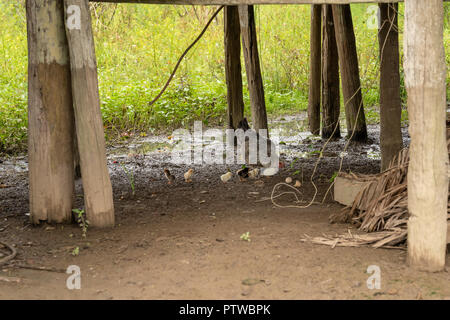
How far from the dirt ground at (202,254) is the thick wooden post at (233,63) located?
1.87 meters

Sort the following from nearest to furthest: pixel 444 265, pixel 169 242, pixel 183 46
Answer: pixel 444 265
pixel 169 242
pixel 183 46

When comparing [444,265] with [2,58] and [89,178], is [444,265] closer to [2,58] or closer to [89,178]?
[89,178]

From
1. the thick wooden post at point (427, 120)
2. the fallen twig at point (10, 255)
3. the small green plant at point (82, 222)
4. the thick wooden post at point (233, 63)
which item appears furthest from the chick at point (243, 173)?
the thick wooden post at point (427, 120)

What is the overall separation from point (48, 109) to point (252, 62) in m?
2.77

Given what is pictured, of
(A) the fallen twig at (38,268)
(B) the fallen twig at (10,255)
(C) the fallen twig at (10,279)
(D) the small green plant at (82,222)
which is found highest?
(D) the small green plant at (82,222)

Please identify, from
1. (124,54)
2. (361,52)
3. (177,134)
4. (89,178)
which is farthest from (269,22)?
(89,178)

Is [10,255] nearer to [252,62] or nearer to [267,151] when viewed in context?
[267,151]

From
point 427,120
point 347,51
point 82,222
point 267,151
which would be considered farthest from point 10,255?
point 347,51

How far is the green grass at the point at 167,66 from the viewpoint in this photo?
A: 8.82m

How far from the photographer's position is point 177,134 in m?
8.63

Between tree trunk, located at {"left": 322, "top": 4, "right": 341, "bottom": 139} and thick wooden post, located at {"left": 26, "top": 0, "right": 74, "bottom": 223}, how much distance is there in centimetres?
410

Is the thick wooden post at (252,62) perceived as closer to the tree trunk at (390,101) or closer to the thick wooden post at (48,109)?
the tree trunk at (390,101)
